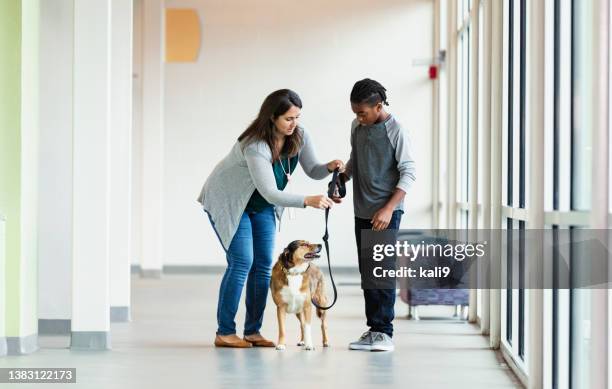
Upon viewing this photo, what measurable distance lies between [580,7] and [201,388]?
2394 mm

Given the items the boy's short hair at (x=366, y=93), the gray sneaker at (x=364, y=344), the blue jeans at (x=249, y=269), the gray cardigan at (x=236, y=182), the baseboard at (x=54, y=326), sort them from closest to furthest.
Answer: the boy's short hair at (x=366, y=93)
the gray cardigan at (x=236, y=182)
the blue jeans at (x=249, y=269)
the gray sneaker at (x=364, y=344)
the baseboard at (x=54, y=326)

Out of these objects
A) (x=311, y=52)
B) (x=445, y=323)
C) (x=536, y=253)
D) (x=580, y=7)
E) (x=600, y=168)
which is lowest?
(x=445, y=323)

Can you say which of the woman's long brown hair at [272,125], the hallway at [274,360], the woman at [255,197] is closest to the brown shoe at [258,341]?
the woman at [255,197]

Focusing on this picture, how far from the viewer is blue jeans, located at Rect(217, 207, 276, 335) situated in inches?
252

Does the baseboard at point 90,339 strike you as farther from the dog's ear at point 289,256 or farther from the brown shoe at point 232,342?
the dog's ear at point 289,256

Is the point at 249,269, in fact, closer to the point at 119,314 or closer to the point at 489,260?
the point at 489,260

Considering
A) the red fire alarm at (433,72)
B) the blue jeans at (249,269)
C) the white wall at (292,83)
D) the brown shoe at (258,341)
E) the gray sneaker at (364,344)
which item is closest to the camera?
the blue jeans at (249,269)

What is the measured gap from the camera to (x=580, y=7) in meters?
4.38

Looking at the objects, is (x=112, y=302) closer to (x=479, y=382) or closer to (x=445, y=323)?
(x=445, y=323)

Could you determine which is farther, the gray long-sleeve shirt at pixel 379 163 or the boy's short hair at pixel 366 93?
the gray long-sleeve shirt at pixel 379 163

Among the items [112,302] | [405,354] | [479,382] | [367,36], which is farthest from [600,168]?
[367,36]

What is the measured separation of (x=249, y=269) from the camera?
648 cm

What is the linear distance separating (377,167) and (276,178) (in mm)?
609

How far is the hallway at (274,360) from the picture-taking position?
5.39m
